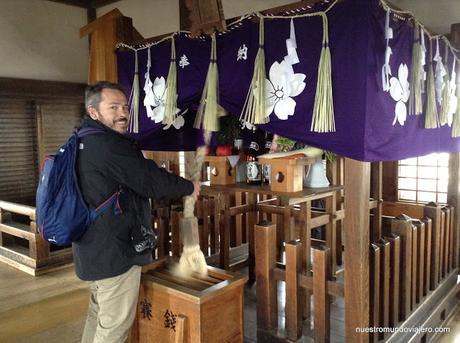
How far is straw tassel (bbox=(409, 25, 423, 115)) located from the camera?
277 centimetres

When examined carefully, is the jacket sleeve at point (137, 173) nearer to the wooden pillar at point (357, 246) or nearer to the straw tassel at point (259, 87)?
the straw tassel at point (259, 87)

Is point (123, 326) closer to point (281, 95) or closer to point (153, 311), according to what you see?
point (153, 311)

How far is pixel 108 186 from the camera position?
2.37 metres

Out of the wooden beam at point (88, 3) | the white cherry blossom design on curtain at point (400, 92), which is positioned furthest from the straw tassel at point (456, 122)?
the wooden beam at point (88, 3)

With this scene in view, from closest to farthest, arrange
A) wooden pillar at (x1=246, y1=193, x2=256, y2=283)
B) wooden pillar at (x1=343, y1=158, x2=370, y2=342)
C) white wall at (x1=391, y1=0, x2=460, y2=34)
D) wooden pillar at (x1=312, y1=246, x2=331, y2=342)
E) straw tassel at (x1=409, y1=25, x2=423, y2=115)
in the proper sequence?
wooden pillar at (x1=343, y1=158, x2=370, y2=342), wooden pillar at (x1=312, y1=246, x2=331, y2=342), straw tassel at (x1=409, y1=25, x2=423, y2=115), white wall at (x1=391, y1=0, x2=460, y2=34), wooden pillar at (x1=246, y1=193, x2=256, y2=283)

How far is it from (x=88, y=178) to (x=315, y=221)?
2.39 metres

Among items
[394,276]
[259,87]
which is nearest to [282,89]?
[259,87]

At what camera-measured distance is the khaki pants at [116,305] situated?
2463 mm

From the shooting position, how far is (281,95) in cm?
260

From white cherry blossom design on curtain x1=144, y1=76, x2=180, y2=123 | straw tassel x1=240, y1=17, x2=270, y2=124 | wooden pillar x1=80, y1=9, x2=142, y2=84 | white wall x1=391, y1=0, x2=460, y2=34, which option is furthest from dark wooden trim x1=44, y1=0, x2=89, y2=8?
straw tassel x1=240, y1=17, x2=270, y2=124

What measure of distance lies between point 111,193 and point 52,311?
8.25 feet

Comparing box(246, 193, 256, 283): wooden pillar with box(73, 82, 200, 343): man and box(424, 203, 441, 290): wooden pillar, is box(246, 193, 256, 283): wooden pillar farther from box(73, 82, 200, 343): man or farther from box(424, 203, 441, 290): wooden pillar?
box(73, 82, 200, 343): man

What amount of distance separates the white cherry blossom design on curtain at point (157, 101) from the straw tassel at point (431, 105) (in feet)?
6.64

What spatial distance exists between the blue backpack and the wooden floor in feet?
5.31
